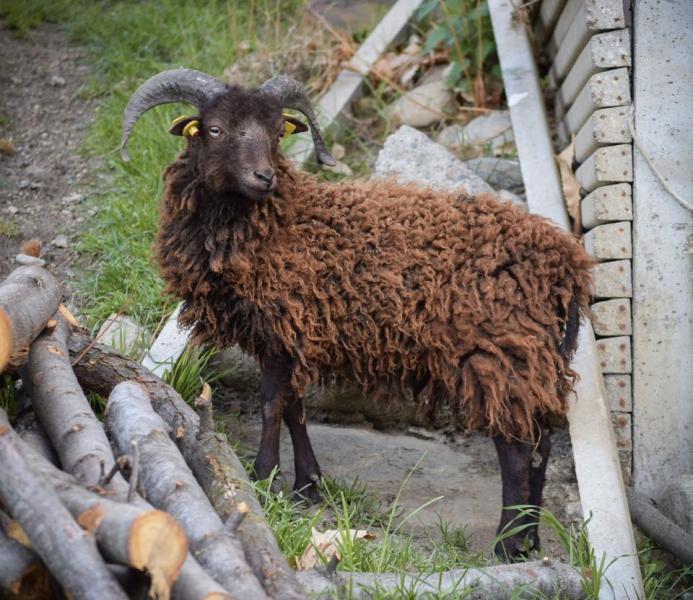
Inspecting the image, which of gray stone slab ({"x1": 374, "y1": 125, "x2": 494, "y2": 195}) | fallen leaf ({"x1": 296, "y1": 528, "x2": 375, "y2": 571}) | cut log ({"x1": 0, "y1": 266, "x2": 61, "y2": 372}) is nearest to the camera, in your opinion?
cut log ({"x1": 0, "y1": 266, "x2": 61, "y2": 372})

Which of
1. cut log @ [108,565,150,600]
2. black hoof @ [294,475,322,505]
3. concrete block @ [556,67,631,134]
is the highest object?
concrete block @ [556,67,631,134]

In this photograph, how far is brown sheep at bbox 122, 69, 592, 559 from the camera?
4465 mm

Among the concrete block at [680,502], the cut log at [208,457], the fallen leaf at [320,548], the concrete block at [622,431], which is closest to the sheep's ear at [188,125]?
the cut log at [208,457]

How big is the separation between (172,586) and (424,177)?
14.1ft

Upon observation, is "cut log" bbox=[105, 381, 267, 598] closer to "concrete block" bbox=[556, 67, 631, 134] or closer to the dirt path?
the dirt path

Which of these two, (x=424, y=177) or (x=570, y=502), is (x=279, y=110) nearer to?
(x=424, y=177)

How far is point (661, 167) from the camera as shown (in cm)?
536

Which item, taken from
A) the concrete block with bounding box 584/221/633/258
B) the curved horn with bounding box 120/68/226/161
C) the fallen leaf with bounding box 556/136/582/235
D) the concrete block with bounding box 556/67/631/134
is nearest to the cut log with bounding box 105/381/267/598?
the curved horn with bounding box 120/68/226/161

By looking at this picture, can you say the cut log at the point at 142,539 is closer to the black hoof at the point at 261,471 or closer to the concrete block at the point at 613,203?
the black hoof at the point at 261,471

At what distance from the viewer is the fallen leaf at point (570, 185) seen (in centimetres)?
581

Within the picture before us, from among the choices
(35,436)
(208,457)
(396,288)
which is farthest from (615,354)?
(35,436)

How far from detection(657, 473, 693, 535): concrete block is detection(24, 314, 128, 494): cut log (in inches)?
123

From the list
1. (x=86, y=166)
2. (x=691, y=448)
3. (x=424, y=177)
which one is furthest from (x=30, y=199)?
(x=691, y=448)

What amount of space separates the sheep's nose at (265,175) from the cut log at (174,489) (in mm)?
1216
